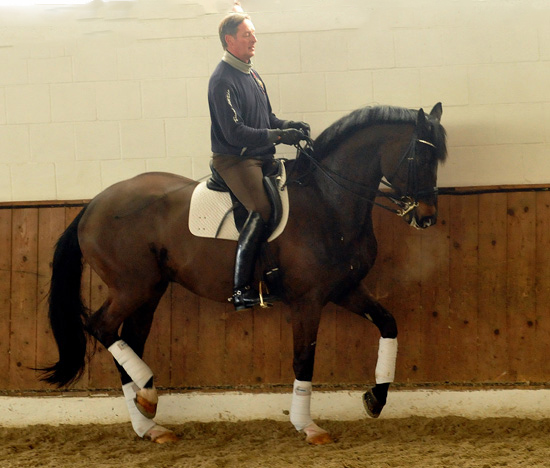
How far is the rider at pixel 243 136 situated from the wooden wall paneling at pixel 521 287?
1509 millimetres

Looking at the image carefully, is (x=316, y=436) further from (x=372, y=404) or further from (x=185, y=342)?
(x=185, y=342)

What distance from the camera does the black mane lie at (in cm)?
339

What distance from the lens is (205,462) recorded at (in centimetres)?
323

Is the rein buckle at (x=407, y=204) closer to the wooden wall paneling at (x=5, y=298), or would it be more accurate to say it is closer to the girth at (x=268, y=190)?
the girth at (x=268, y=190)

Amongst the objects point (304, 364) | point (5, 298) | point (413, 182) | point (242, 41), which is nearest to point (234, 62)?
point (242, 41)

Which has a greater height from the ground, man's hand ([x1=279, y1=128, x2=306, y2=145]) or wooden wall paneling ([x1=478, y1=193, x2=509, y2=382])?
man's hand ([x1=279, y1=128, x2=306, y2=145])

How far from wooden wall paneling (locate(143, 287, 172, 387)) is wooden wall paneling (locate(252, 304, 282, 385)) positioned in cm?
59

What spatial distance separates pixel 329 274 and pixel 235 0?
1962mm

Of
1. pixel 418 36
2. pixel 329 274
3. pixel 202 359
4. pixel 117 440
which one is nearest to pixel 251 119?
pixel 329 274

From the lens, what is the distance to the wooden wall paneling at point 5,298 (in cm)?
416

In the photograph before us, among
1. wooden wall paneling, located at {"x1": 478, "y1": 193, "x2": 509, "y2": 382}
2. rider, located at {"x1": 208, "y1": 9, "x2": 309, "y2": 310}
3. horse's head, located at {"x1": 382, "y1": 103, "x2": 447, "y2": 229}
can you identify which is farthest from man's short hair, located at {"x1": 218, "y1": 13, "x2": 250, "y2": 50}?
wooden wall paneling, located at {"x1": 478, "y1": 193, "x2": 509, "y2": 382}

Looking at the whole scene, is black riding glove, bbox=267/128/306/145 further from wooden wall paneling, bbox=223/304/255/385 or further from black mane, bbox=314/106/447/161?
wooden wall paneling, bbox=223/304/255/385

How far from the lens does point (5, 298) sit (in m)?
4.17

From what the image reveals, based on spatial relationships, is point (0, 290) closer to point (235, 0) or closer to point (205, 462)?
point (205, 462)
